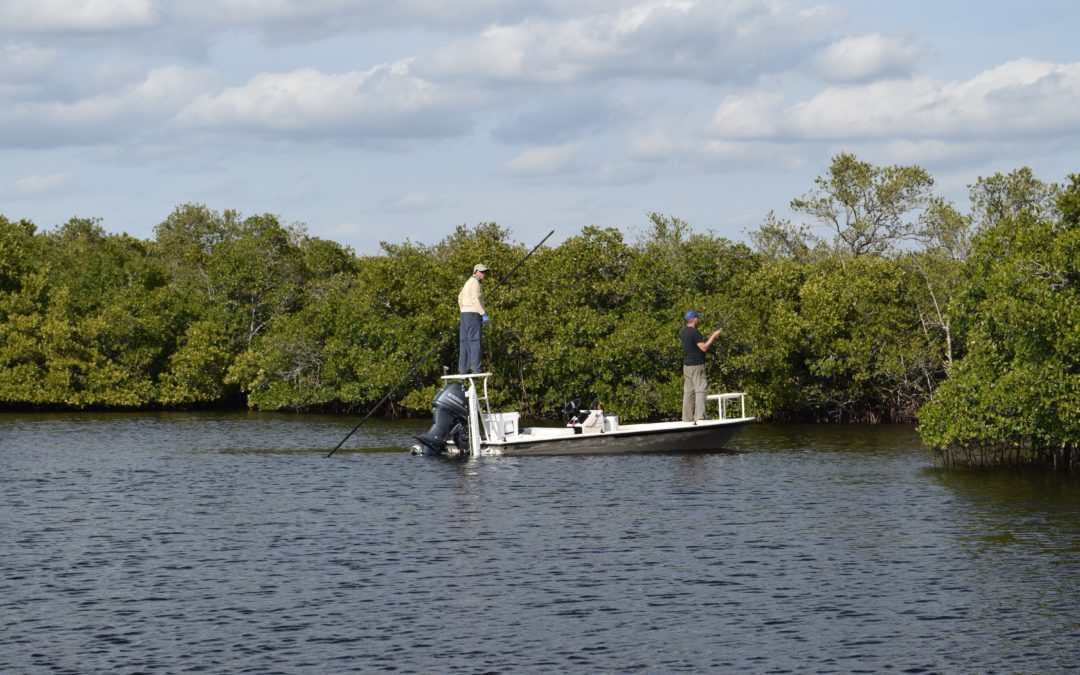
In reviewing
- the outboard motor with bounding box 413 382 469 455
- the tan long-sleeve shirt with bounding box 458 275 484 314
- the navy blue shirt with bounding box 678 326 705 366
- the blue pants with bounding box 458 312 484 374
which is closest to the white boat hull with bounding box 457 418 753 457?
the outboard motor with bounding box 413 382 469 455

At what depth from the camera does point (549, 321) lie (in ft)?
191

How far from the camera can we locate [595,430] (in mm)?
37938

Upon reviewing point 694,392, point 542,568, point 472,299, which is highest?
point 472,299

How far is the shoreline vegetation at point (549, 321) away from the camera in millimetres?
54062

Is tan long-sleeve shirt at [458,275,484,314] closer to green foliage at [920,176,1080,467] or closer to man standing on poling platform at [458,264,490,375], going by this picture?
man standing on poling platform at [458,264,490,375]

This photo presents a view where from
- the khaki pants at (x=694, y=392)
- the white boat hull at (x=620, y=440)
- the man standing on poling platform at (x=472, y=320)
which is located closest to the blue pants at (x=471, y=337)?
the man standing on poling platform at (x=472, y=320)

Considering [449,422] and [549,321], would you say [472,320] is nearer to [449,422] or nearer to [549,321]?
[449,422]

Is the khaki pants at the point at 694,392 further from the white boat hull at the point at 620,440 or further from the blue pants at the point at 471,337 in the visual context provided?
the blue pants at the point at 471,337

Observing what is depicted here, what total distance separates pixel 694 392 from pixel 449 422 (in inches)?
278

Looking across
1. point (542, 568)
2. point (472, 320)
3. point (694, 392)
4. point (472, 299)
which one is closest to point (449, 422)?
point (472, 320)

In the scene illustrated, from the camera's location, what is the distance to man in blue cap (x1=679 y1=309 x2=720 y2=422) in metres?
38.3

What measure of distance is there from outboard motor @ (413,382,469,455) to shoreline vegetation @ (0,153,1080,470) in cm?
1319

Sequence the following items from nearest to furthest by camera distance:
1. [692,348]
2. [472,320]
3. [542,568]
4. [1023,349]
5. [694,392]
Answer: [542,568] → [1023,349] → [472,320] → [692,348] → [694,392]

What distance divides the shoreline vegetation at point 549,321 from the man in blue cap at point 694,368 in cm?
695
